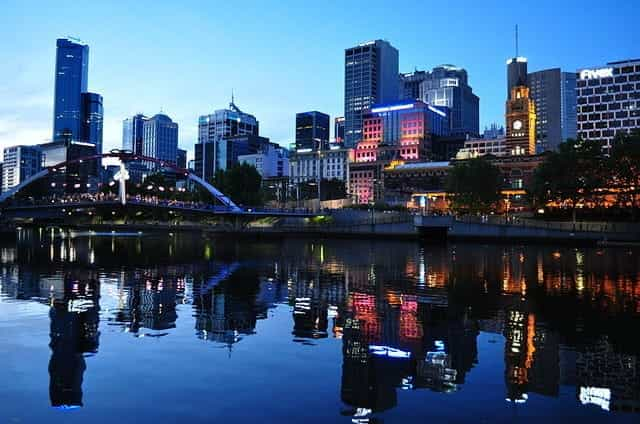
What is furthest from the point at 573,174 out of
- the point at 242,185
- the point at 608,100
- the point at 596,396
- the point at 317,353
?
the point at 608,100

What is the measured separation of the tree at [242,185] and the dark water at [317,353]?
110779 mm

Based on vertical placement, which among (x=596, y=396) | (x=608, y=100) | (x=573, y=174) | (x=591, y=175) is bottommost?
(x=596, y=396)

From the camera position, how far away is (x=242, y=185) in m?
Result: 141

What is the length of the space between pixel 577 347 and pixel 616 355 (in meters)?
1.05

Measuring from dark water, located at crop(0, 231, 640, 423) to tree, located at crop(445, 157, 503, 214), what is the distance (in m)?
86.7

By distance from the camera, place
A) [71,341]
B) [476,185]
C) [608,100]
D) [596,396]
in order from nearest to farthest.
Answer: [596,396] < [71,341] < [476,185] < [608,100]

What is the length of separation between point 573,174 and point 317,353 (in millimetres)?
92099

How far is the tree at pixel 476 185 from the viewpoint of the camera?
11425 cm

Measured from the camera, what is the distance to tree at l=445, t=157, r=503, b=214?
114m

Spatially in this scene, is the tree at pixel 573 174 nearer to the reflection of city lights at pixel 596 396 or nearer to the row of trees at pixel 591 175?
the row of trees at pixel 591 175

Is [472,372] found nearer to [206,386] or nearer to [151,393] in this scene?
[206,386]

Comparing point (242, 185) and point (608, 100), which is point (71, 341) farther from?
point (608, 100)

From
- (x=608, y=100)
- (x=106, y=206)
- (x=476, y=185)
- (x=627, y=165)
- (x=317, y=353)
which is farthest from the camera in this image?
(x=608, y=100)

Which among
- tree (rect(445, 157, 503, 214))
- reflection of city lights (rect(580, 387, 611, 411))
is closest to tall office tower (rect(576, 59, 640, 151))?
tree (rect(445, 157, 503, 214))
